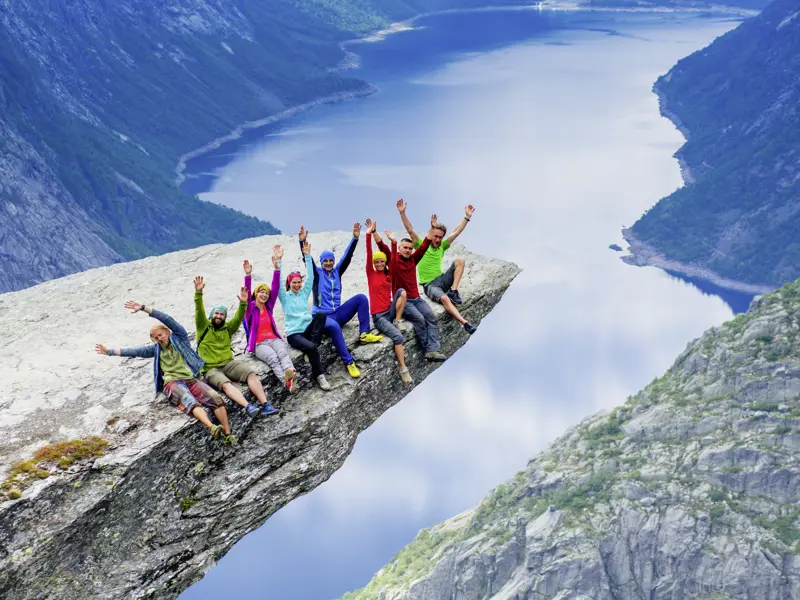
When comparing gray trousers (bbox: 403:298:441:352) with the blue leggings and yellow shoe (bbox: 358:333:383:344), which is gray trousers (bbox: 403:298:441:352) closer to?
yellow shoe (bbox: 358:333:383:344)

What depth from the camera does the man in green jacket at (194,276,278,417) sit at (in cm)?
2289

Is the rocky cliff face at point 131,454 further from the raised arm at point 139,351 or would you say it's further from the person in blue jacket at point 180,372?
the raised arm at point 139,351

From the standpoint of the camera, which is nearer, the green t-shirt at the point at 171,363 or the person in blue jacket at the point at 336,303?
the green t-shirt at the point at 171,363

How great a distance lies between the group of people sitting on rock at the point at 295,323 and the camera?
73.9 ft

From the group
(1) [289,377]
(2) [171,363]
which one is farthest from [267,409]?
(2) [171,363]

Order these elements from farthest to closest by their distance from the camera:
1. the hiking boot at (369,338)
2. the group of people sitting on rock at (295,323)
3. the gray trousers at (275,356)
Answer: the hiking boot at (369,338) < the gray trousers at (275,356) < the group of people sitting on rock at (295,323)

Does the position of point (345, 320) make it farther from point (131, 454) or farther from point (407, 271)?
point (131, 454)

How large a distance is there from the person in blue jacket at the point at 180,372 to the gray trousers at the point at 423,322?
6015mm

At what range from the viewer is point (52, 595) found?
21.0 meters

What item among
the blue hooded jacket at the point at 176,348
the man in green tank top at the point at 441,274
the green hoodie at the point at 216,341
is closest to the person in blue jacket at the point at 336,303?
the man in green tank top at the point at 441,274

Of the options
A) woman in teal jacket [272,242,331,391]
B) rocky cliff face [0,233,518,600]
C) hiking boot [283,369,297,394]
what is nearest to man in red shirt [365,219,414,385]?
rocky cliff face [0,233,518,600]

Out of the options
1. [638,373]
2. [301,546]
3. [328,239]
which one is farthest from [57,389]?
[638,373]

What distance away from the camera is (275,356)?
23.9 meters

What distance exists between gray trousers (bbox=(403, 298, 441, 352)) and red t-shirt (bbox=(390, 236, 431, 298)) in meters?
0.29
